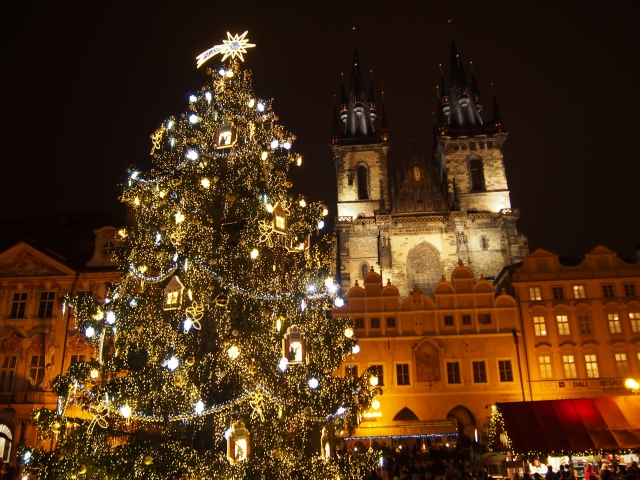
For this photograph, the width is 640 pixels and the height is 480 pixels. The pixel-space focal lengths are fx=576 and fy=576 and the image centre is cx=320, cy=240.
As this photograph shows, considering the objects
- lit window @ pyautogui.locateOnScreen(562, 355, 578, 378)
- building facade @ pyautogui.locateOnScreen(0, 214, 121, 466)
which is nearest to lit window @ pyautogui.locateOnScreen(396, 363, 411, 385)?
lit window @ pyautogui.locateOnScreen(562, 355, 578, 378)

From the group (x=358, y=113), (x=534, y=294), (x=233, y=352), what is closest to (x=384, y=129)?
(x=358, y=113)

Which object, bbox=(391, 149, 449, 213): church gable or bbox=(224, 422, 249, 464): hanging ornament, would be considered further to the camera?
bbox=(391, 149, 449, 213): church gable

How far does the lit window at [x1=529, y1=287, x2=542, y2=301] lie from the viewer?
26047 millimetres

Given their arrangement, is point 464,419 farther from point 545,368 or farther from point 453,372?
point 545,368

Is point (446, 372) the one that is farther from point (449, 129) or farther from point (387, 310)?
point (449, 129)

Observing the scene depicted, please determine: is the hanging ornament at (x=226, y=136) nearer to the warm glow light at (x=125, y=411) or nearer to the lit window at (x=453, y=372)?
the warm glow light at (x=125, y=411)

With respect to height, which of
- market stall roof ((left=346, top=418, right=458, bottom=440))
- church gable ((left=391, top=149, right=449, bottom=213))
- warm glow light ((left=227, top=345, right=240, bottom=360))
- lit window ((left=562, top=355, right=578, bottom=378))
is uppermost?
church gable ((left=391, top=149, right=449, bottom=213))

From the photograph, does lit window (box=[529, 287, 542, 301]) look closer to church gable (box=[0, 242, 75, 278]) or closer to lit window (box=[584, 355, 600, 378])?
lit window (box=[584, 355, 600, 378])

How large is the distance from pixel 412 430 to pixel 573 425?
8.17 metres

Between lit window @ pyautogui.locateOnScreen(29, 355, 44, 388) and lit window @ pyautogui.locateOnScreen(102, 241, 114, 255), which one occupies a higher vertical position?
lit window @ pyautogui.locateOnScreen(102, 241, 114, 255)

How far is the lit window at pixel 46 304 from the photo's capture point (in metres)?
24.2

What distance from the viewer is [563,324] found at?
25562 mm

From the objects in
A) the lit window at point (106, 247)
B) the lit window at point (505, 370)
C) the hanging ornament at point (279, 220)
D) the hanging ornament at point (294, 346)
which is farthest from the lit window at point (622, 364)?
the lit window at point (106, 247)

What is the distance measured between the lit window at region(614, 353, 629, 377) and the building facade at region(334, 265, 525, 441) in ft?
13.4
